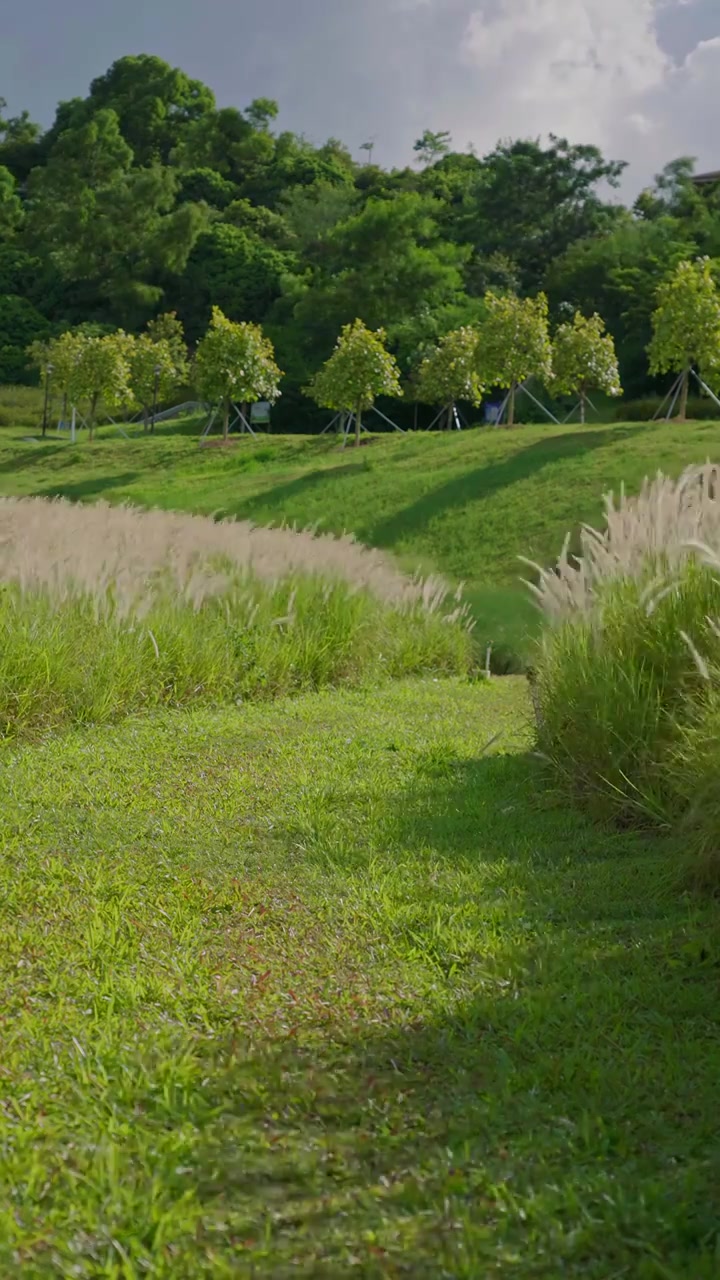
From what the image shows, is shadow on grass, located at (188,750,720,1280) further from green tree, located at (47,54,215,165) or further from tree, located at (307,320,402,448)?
green tree, located at (47,54,215,165)

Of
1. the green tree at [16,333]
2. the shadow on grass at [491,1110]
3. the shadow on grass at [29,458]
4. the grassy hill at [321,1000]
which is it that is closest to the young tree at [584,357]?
the shadow on grass at [29,458]

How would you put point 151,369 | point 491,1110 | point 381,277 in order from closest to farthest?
point 491,1110 → point 151,369 → point 381,277

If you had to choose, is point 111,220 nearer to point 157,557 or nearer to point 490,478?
point 490,478

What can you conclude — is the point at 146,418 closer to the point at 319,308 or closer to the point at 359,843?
the point at 319,308

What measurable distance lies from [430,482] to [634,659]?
14.7 metres

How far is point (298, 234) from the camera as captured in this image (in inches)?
1658

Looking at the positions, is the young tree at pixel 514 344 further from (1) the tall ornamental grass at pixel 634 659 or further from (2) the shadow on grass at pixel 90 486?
(1) the tall ornamental grass at pixel 634 659

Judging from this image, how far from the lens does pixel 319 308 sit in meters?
35.3

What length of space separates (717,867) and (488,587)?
9.05 metres

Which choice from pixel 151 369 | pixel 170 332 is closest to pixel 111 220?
pixel 170 332

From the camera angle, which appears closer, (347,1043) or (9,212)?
(347,1043)

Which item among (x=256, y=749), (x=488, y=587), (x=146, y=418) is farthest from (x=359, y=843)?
(x=146, y=418)

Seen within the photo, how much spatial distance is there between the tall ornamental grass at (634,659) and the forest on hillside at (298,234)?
1096 inches

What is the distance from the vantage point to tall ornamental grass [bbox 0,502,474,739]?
4.97 metres
